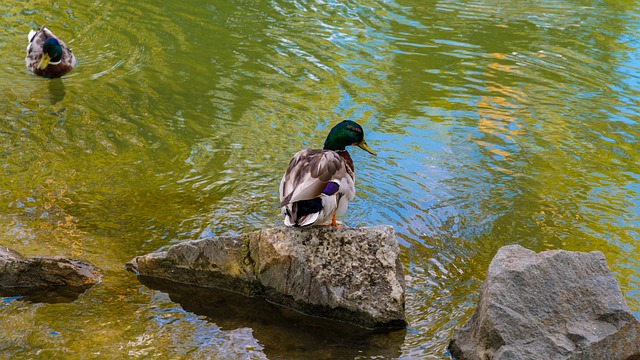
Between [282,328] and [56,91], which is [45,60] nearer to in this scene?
[56,91]

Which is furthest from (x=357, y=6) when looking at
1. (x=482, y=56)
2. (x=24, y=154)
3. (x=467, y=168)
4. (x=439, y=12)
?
(x=24, y=154)

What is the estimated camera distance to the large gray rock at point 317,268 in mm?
5270

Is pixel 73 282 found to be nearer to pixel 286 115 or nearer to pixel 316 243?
pixel 316 243

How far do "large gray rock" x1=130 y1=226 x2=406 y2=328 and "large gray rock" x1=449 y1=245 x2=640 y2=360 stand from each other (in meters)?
0.55

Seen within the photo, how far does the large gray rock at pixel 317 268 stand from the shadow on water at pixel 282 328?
7cm

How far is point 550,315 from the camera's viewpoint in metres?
4.82

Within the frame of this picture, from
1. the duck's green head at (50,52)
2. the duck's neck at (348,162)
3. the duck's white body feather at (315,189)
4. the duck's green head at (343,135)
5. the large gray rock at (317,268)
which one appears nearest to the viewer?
the large gray rock at (317,268)

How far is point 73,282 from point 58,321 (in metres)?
0.44

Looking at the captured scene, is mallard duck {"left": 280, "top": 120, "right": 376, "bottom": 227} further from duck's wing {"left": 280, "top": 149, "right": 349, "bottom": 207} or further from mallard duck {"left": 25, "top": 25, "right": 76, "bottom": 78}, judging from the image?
mallard duck {"left": 25, "top": 25, "right": 76, "bottom": 78}

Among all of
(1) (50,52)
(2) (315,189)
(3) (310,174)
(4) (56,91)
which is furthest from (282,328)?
(1) (50,52)

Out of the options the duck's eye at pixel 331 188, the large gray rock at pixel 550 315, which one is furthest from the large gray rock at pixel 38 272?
the large gray rock at pixel 550 315

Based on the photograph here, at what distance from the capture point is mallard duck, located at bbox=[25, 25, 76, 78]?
9.79m

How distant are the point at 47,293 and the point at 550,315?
310 cm

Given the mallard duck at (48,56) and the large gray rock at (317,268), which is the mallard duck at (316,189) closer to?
the large gray rock at (317,268)
